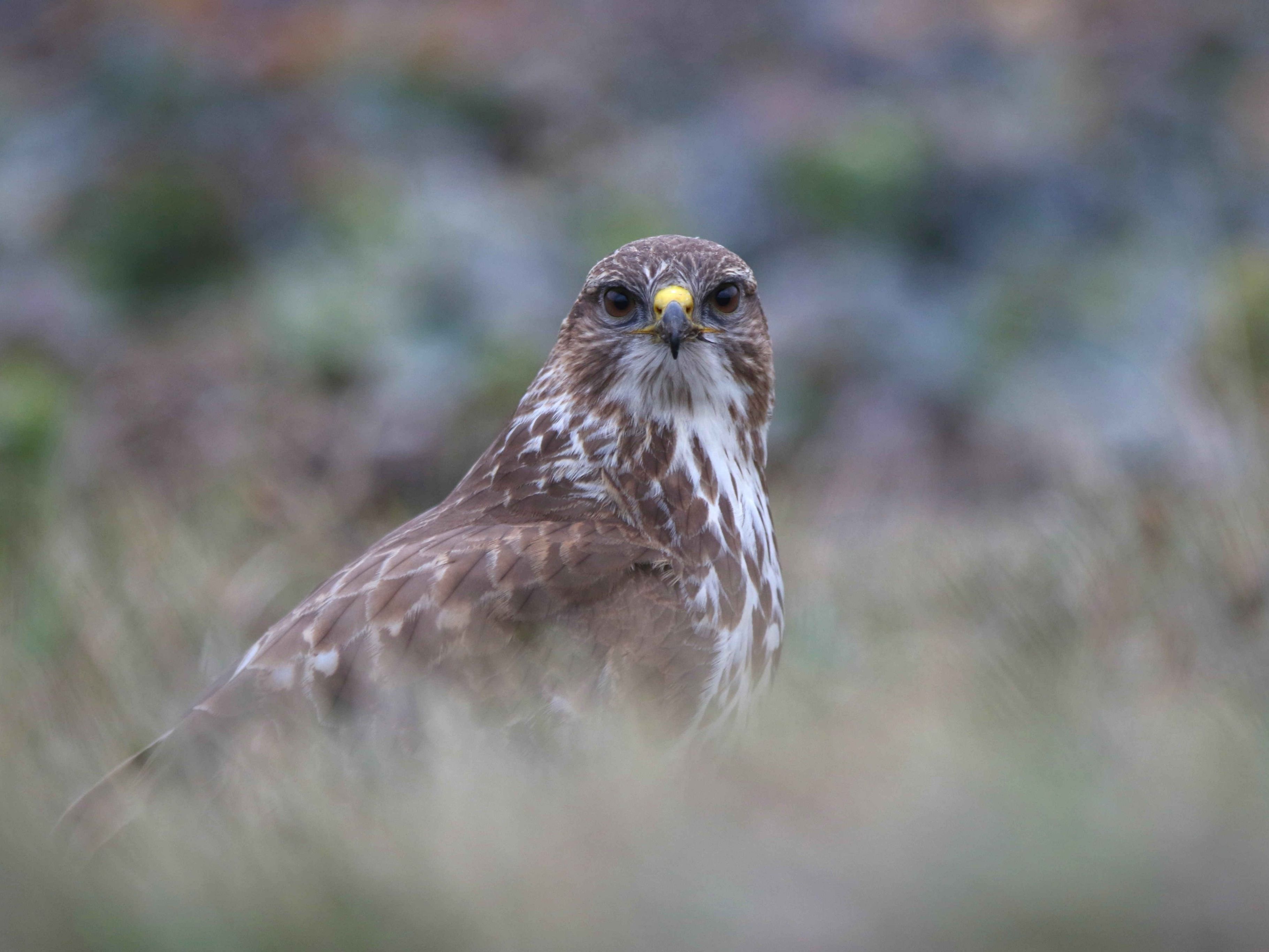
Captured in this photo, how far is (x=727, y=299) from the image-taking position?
9.02 ft

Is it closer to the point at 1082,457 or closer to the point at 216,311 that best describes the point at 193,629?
the point at 1082,457

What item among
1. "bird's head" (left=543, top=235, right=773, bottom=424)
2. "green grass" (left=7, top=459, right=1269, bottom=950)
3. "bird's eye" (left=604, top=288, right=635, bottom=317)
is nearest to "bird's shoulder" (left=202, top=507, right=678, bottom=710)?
"green grass" (left=7, top=459, right=1269, bottom=950)

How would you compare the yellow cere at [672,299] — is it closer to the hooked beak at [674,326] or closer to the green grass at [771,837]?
the hooked beak at [674,326]

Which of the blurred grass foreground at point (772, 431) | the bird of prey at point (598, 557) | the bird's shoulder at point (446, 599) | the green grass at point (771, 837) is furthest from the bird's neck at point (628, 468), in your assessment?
the green grass at point (771, 837)

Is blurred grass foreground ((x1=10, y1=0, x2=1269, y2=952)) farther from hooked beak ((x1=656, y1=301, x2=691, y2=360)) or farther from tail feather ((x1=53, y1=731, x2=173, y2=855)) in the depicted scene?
hooked beak ((x1=656, y1=301, x2=691, y2=360))

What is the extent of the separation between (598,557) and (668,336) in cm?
50

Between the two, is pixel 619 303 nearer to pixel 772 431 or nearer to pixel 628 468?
pixel 628 468

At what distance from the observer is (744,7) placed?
20.4 feet

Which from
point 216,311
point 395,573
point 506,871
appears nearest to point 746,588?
point 395,573

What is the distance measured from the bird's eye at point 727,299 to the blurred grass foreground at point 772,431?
62 cm

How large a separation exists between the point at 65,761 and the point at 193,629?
1.46m

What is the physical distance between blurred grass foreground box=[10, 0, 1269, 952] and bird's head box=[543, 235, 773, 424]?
530mm

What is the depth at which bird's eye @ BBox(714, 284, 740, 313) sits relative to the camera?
2.73 m

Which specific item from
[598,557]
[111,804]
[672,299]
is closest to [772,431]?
[672,299]
